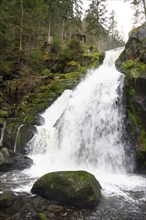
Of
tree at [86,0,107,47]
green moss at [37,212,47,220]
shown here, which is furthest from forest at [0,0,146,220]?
tree at [86,0,107,47]

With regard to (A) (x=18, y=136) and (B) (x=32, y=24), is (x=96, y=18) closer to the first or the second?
(B) (x=32, y=24)

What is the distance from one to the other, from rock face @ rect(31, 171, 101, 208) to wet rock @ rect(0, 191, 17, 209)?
0.82 metres

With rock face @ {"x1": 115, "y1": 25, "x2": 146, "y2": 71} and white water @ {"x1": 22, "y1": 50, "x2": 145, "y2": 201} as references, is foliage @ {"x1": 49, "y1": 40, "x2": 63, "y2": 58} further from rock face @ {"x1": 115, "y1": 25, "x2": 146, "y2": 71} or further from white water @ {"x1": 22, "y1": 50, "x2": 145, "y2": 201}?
white water @ {"x1": 22, "y1": 50, "x2": 145, "y2": 201}

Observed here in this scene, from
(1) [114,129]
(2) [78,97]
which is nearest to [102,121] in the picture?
(1) [114,129]

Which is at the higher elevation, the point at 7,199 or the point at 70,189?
the point at 70,189

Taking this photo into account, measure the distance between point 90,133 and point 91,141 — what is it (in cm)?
48

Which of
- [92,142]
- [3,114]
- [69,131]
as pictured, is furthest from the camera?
[3,114]

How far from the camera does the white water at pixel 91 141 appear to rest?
11.3 metres

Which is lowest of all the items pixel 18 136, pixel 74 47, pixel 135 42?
pixel 18 136

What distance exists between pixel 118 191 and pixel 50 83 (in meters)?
12.0

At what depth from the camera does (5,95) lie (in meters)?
18.2

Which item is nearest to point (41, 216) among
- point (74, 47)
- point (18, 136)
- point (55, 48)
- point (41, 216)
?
point (41, 216)

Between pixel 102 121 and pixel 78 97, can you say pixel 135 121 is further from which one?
pixel 78 97

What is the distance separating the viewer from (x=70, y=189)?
758 centimetres
